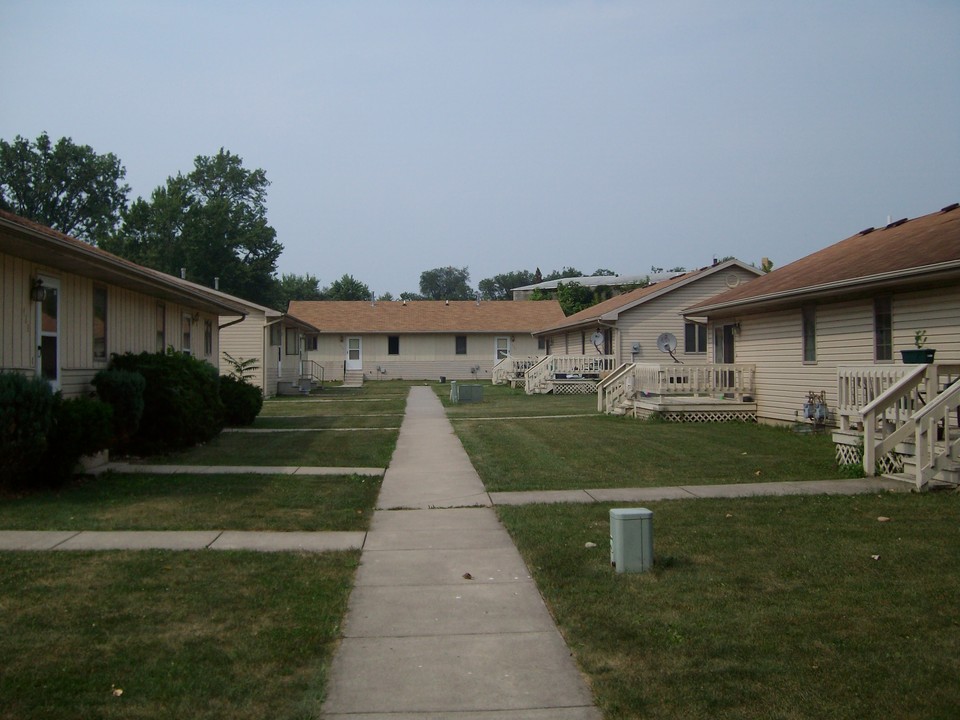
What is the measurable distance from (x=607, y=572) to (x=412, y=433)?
11289 millimetres

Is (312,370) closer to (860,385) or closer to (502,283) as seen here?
→ (860,385)

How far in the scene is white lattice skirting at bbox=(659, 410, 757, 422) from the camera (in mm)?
19594

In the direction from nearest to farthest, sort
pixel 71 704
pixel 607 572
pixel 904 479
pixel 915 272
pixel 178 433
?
pixel 71 704 → pixel 607 572 → pixel 904 479 → pixel 915 272 → pixel 178 433

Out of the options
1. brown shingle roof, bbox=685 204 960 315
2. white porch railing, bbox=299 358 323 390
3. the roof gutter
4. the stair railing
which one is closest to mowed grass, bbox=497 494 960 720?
the stair railing

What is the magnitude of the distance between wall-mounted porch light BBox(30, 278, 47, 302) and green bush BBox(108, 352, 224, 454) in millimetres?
2529

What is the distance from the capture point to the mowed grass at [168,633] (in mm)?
4234

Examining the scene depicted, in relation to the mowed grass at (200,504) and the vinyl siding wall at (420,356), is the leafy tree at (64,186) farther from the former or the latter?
the mowed grass at (200,504)

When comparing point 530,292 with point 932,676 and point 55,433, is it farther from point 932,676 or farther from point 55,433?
point 932,676

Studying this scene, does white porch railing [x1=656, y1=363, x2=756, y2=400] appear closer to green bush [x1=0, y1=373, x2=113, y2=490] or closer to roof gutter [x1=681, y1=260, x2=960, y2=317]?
roof gutter [x1=681, y1=260, x2=960, y2=317]

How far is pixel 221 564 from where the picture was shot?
6.84 metres

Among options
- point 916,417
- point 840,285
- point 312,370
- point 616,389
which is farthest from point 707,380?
point 312,370

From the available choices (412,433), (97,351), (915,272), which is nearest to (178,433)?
(97,351)

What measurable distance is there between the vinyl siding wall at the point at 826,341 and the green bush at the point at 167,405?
11.5 m

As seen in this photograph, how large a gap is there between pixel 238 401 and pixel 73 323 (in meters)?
7.06
